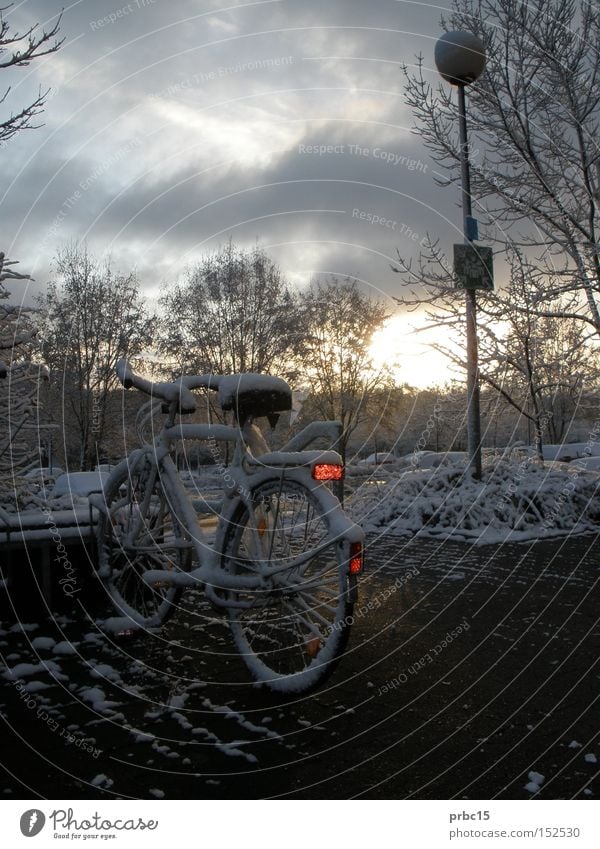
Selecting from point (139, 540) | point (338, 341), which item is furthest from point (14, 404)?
point (338, 341)

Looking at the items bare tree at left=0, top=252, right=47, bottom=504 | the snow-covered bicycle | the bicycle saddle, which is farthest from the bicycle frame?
bare tree at left=0, top=252, right=47, bottom=504

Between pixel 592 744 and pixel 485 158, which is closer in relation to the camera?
pixel 592 744

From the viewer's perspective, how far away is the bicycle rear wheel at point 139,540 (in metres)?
4.13

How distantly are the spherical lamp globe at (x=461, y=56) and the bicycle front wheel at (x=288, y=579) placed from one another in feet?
26.6

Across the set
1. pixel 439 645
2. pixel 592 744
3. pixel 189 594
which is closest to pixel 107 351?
pixel 189 594

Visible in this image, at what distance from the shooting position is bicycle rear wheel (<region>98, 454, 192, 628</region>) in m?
4.13

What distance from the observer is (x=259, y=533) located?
3500 millimetres

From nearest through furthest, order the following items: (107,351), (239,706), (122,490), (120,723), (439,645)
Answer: (120,723) < (239,706) < (439,645) < (122,490) < (107,351)

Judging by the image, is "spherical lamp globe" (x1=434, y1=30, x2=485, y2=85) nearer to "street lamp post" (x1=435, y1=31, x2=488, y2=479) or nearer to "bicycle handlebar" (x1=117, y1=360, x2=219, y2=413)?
"street lamp post" (x1=435, y1=31, x2=488, y2=479)

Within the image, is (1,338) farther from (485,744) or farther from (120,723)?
(485,744)

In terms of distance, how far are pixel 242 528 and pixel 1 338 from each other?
350 centimetres

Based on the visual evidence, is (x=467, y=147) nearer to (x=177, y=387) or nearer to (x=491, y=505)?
(x=491, y=505)

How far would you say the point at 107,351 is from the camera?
21.0m

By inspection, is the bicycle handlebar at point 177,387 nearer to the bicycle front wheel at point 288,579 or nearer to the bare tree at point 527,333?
the bicycle front wheel at point 288,579
